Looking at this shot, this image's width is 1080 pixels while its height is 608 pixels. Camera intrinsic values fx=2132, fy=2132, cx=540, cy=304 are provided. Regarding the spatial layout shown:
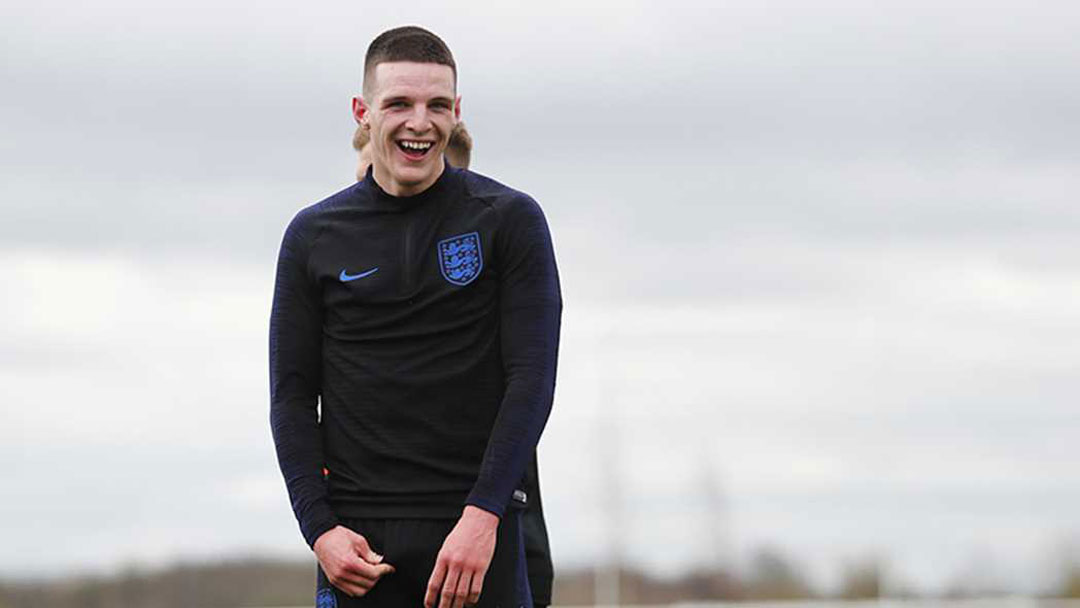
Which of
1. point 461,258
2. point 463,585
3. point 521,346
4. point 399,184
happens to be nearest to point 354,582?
point 463,585

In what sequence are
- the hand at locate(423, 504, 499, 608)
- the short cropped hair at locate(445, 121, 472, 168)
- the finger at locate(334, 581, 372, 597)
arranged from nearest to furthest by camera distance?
the hand at locate(423, 504, 499, 608) < the finger at locate(334, 581, 372, 597) < the short cropped hair at locate(445, 121, 472, 168)

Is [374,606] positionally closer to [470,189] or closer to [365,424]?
[365,424]

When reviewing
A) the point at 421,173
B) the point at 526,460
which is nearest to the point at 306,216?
the point at 421,173

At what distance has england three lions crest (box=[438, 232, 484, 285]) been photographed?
210 inches

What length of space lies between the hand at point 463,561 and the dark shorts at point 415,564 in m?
0.09

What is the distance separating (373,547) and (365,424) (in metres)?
0.31

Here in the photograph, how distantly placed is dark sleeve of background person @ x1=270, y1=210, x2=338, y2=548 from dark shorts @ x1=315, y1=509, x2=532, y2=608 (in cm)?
14

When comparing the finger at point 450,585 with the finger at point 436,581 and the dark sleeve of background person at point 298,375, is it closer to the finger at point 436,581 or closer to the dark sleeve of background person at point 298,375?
the finger at point 436,581

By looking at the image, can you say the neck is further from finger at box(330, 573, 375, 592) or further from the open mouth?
finger at box(330, 573, 375, 592)

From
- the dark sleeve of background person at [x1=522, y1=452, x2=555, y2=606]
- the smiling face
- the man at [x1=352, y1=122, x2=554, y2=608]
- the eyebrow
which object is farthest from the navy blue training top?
the dark sleeve of background person at [x1=522, y1=452, x2=555, y2=606]

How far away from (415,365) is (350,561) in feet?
1.67

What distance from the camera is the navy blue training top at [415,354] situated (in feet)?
17.3

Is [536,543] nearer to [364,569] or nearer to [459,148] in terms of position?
[364,569]

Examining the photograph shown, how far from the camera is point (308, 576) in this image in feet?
98.7
